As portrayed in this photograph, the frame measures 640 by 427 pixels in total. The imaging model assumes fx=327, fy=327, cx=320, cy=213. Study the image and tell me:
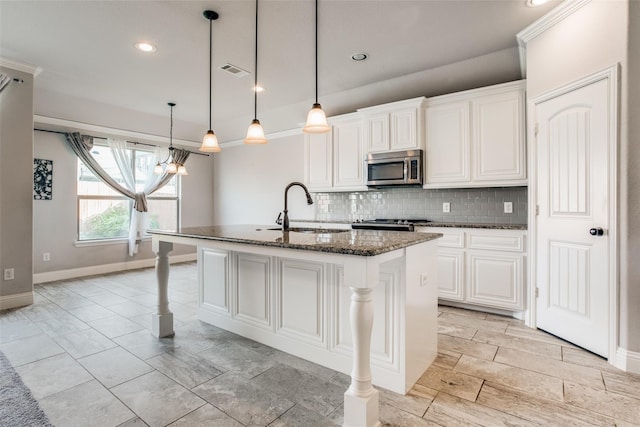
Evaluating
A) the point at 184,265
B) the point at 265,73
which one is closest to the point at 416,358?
the point at 265,73

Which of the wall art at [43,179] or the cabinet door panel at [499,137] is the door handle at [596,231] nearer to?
the cabinet door panel at [499,137]

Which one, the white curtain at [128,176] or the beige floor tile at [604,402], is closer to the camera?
the beige floor tile at [604,402]

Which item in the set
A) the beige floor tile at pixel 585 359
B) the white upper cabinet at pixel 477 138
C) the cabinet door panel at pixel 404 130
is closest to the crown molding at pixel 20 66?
the cabinet door panel at pixel 404 130

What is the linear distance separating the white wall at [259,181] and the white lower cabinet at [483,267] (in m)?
2.56

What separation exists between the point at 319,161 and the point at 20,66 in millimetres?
3587

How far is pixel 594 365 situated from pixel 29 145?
5.72 m

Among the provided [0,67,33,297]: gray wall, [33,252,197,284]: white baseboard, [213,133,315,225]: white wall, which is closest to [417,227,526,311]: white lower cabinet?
[213,133,315,225]: white wall

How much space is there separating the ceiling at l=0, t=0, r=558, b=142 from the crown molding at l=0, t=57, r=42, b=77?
107 mm

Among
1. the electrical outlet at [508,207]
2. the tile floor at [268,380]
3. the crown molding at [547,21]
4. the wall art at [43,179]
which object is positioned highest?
the crown molding at [547,21]

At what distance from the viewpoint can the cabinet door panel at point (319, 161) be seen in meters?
4.76

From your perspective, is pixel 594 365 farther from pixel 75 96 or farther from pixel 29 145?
pixel 75 96

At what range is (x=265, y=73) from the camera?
12.3 ft

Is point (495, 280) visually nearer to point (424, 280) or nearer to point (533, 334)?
point (533, 334)

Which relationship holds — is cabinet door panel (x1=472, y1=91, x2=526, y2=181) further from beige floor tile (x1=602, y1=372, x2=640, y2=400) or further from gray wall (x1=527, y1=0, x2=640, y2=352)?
beige floor tile (x1=602, y1=372, x2=640, y2=400)
